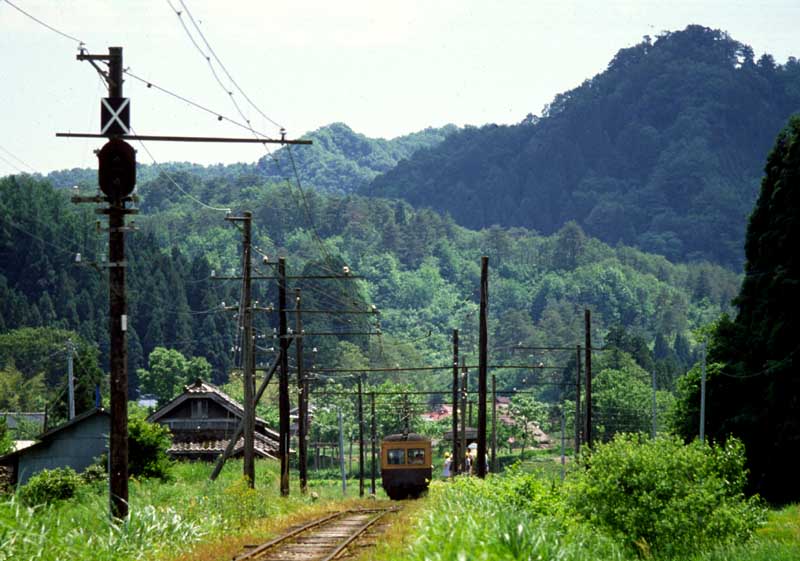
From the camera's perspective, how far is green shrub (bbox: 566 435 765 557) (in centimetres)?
2997

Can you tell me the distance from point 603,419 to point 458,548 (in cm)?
10656

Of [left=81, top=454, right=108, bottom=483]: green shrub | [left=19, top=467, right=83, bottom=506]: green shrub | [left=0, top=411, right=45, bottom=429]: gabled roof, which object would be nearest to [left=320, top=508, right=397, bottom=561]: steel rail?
[left=19, top=467, right=83, bottom=506]: green shrub

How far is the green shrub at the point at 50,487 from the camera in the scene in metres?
36.2

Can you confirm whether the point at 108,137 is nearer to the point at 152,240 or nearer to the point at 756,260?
the point at 756,260

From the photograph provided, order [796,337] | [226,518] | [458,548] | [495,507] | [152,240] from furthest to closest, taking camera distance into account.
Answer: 1. [152,240]
2. [796,337]
3. [226,518]
4. [495,507]
5. [458,548]

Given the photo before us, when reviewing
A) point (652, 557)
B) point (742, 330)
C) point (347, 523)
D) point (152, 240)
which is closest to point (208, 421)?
point (742, 330)

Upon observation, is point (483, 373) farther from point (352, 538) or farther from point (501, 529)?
point (501, 529)

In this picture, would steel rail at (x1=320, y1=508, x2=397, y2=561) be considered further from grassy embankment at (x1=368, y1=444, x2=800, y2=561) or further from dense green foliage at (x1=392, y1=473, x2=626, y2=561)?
dense green foliage at (x1=392, y1=473, x2=626, y2=561)

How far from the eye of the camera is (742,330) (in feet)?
→ 192

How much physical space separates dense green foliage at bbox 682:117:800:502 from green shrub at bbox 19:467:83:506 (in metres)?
29.3

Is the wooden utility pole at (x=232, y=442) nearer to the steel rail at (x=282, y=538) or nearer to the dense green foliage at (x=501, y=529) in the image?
the steel rail at (x=282, y=538)

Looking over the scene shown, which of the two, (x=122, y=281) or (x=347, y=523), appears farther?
(x=347, y=523)

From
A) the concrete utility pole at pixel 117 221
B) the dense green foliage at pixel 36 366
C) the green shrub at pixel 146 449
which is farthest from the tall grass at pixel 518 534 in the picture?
the dense green foliage at pixel 36 366

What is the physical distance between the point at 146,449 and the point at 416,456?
44.0ft
